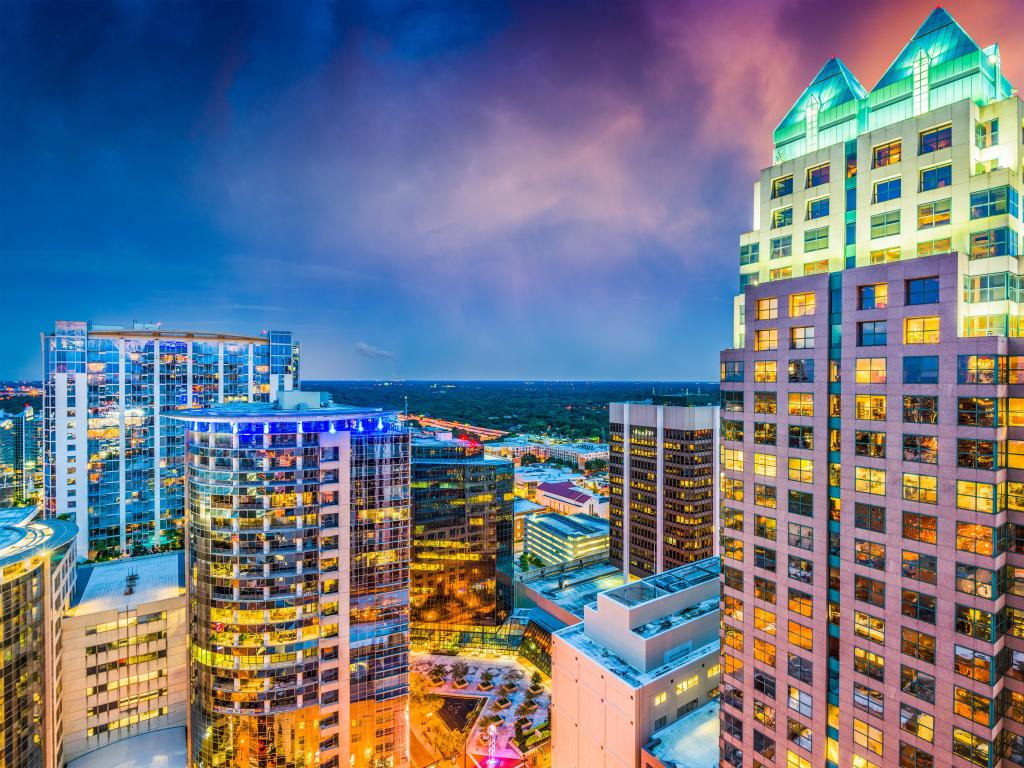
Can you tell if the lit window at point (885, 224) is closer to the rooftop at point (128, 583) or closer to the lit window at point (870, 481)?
the lit window at point (870, 481)

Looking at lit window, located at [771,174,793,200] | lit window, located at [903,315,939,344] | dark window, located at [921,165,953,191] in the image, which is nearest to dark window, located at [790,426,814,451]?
lit window, located at [903,315,939,344]

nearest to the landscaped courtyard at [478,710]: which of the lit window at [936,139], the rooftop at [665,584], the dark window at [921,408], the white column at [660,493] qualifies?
the rooftop at [665,584]

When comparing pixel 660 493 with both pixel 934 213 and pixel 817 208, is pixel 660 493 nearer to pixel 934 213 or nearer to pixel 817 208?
pixel 817 208

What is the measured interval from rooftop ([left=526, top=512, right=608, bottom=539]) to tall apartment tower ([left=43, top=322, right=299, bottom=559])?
116 meters

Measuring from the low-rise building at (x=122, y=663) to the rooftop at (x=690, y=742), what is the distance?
244ft

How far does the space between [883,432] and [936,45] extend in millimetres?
38747

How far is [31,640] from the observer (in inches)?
2630

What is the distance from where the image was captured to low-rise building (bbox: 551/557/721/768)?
72.8m

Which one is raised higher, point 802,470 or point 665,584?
point 802,470

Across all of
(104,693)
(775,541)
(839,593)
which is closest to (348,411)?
(104,693)

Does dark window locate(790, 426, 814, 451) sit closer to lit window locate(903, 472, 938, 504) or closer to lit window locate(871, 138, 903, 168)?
lit window locate(903, 472, 938, 504)

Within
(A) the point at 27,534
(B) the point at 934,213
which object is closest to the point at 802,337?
(B) the point at 934,213

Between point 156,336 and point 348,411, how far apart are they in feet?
304

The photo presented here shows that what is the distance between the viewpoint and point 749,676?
5909 centimetres
